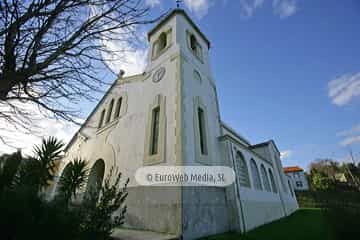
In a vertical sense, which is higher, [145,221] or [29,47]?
[29,47]

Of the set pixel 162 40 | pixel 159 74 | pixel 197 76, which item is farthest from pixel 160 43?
pixel 197 76

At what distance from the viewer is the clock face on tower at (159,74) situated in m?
8.18

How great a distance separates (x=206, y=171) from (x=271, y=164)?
9.24 m

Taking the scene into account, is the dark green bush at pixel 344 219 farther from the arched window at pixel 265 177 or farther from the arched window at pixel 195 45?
the arched window at pixel 195 45

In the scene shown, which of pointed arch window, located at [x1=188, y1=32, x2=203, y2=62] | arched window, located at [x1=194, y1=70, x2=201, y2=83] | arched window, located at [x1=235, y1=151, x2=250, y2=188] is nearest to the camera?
arched window, located at [x1=235, y1=151, x2=250, y2=188]

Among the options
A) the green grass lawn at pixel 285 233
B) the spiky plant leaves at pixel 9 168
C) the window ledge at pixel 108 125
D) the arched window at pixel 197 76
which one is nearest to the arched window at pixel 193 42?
the arched window at pixel 197 76

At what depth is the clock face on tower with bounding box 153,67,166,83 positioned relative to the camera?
8.18 metres

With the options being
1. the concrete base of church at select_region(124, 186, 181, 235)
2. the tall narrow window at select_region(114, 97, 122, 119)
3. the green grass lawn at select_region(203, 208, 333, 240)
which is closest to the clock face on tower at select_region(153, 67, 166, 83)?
the tall narrow window at select_region(114, 97, 122, 119)

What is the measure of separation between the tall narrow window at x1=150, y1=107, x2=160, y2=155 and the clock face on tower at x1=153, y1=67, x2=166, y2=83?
6.15 feet

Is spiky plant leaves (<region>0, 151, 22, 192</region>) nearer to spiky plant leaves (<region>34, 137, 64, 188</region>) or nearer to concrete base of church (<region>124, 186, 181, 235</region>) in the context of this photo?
spiky plant leaves (<region>34, 137, 64, 188</region>)

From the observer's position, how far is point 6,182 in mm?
5176

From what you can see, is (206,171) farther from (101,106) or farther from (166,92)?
(101,106)

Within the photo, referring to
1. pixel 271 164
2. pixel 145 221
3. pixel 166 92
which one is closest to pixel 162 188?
pixel 145 221

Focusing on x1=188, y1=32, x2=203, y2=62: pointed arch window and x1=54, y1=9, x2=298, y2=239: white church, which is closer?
x1=54, y1=9, x2=298, y2=239: white church
